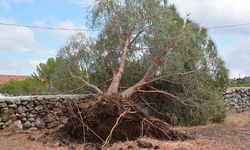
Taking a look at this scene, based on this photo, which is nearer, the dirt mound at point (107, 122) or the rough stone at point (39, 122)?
the dirt mound at point (107, 122)

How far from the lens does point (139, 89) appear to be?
1216cm

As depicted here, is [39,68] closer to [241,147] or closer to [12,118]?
[12,118]

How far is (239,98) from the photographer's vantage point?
67.5ft

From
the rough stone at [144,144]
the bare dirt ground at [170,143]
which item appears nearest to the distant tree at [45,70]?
the bare dirt ground at [170,143]

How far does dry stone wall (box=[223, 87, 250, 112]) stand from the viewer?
19.5 metres

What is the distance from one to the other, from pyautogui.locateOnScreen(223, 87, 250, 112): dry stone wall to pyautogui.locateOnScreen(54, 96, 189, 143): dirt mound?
9961mm

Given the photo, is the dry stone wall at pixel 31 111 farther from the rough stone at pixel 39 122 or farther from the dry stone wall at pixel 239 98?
the dry stone wall at pixel 239 98

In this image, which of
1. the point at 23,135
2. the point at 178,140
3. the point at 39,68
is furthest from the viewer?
the point at 39,68

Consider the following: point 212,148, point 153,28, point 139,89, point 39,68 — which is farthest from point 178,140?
point 39,68

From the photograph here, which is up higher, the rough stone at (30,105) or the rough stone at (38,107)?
the rough stone at (30,105)

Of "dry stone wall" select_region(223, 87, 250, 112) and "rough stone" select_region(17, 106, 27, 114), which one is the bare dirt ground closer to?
"rough stone" select_region(17, 106, 27, 114)

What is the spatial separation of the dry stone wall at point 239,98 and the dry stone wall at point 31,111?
940 cm

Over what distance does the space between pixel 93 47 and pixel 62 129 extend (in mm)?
3771

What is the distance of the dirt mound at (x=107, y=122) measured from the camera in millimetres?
9578
